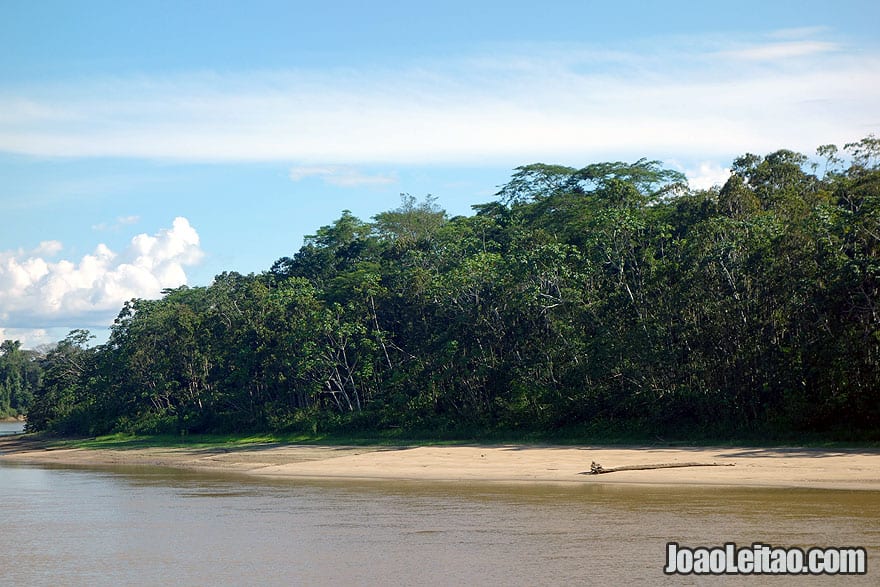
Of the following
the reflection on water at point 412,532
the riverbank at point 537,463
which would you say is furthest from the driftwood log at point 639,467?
the reflection on water at point 412,532

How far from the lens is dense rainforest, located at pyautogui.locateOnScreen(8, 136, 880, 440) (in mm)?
31641

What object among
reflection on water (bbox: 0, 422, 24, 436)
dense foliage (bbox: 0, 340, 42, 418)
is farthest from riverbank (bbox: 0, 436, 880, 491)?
dense foliage (bbox: 0, 340, 42, 418)

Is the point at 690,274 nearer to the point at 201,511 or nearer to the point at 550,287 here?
the point at 550,287

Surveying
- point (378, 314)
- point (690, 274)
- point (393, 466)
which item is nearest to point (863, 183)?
point (690, 274)

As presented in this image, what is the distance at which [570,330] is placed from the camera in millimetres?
39375

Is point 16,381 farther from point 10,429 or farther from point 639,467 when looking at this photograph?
point 639,467

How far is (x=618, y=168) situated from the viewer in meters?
61.0

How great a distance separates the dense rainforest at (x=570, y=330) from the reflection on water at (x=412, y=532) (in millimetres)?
10488

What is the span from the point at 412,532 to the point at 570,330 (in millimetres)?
21464

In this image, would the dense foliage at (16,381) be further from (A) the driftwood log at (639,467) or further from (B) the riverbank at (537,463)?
(A) the driftwood log at (639,467)

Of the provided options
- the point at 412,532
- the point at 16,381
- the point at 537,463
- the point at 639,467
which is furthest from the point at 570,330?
the point at 16,381

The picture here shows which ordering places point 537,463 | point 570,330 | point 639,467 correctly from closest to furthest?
point 639,467, point 537,463, point 570,330

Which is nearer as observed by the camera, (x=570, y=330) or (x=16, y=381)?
(x=570, y=330)

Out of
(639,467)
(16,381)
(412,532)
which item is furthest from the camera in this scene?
(16,381)
